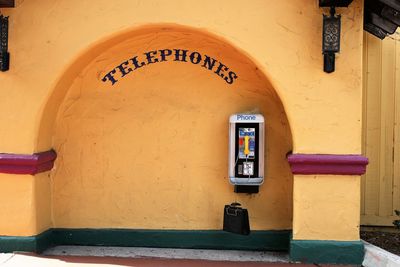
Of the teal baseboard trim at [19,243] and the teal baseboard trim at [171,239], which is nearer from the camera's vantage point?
the teal baseboard trim at [19,243]

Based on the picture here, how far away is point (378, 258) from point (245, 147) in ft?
5.63

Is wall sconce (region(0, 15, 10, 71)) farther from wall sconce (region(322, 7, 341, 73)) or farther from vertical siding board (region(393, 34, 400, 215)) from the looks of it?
vertical siding board (region(393, 34, 400, 215))

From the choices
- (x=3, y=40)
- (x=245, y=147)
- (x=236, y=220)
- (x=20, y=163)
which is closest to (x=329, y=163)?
(x=245, y=147)

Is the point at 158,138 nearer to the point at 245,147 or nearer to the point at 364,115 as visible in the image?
the point at 245,147

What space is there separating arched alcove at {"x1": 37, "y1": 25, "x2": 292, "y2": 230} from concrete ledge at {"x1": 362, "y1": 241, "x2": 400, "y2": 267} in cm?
94

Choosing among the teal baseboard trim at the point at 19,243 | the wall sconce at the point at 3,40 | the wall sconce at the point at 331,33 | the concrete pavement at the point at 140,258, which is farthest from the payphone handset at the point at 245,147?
the wall sconce at the point at 3,40

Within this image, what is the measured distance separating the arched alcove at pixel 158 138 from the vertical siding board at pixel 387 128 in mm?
1351

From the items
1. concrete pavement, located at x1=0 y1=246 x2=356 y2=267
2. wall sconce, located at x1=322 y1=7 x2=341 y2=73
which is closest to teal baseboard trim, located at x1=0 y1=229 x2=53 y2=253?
concrete pavement, located at x1=0 y1=246 x2=356 y2=267

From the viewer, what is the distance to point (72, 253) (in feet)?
19.1

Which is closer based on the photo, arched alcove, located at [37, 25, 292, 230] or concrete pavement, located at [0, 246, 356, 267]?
concrete pavement, located at [0, 246, 356, 267]

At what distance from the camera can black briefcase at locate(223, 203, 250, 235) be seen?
569 cm

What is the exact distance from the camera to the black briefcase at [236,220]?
5.69 m

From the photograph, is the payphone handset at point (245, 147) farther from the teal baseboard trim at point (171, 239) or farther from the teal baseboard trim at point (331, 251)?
the teal baseboard trim at point (331, 251)

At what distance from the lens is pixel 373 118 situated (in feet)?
21.4
